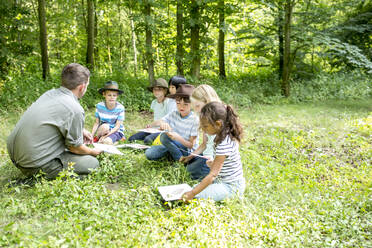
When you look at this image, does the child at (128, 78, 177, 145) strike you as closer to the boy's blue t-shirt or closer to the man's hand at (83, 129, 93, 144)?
the boy's blue t-shirt

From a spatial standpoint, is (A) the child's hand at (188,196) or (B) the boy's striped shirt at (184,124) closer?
(A) the child's hand at (188,196)

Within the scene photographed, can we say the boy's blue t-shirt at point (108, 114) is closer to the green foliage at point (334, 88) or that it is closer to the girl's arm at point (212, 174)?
the girl's arm at point (212, 174)

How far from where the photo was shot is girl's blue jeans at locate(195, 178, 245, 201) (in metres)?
3.34

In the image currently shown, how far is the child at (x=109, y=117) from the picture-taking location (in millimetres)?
5449

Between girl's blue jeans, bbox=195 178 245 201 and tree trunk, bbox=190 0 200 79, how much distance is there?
21.5ft

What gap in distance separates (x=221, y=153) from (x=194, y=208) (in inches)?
26.2

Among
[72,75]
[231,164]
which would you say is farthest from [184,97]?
[72,75]

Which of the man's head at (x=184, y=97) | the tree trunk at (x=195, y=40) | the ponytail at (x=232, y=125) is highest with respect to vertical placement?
the tree trunk at (x=195, y=40)

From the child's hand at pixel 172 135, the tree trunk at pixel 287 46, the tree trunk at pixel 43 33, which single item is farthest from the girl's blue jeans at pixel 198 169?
the tree trunk at pixel 287 46

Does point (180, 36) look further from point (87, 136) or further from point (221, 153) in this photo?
point (221, 153)

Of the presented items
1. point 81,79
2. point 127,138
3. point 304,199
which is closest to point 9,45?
point 127,138

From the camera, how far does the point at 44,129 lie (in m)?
3.51

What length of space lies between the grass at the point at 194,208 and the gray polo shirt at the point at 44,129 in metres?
0.39

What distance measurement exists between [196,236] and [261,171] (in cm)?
209
